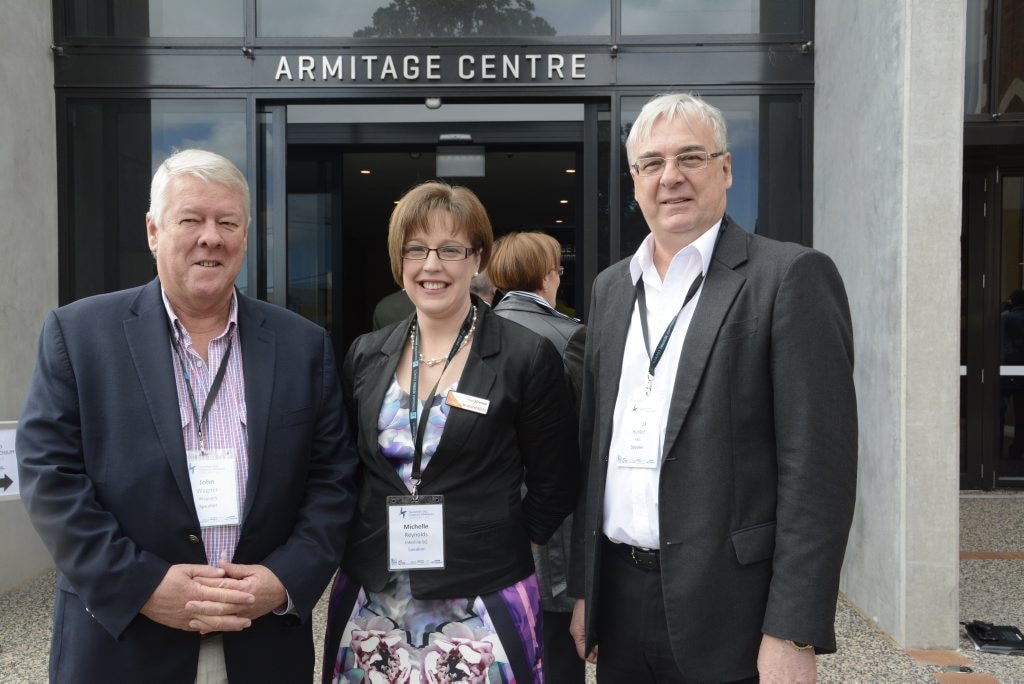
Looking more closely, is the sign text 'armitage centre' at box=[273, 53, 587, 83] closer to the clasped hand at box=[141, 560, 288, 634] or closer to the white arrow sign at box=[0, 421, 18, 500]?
the white arrow sign at box=[0, 421, 18, 500]

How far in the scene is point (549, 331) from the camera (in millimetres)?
2936

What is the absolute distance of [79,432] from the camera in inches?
74.4

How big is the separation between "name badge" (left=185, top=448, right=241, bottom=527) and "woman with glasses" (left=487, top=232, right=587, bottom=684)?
41.8 inches

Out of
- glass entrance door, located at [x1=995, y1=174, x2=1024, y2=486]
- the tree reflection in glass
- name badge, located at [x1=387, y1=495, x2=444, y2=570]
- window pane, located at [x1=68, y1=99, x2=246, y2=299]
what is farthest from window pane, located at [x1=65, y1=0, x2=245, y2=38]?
glass entrance door, located at [x1=995, y1=174, x2=1024, y2=486]

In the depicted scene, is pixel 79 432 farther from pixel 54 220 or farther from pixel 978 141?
pixel 978 141

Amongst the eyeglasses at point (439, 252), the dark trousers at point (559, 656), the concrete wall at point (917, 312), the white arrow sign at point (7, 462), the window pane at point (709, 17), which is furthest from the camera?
the window pane at point (709, 17)

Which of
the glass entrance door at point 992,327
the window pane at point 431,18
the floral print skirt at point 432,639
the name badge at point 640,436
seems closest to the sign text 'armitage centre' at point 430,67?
the window pane at point 431,18

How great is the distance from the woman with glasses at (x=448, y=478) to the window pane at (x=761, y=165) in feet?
11.4

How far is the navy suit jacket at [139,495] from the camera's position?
1.81 metres

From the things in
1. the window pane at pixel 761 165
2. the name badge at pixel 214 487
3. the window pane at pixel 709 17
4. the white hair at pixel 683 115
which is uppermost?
the window pane at pixel 709 17

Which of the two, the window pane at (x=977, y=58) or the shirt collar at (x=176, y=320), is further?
the window pane at (x=977, y=58)

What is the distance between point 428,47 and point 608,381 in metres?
4.11

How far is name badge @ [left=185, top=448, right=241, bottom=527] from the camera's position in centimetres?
191

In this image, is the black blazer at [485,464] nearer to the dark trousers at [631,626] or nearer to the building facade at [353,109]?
the dark trousers at [631,626]
